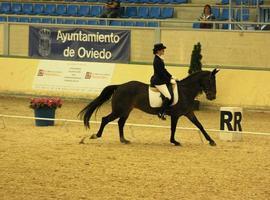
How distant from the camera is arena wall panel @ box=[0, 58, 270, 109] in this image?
902 inches

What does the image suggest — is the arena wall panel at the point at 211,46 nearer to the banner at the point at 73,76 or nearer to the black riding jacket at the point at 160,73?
the banner at the point at 73,76

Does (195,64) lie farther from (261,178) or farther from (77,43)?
(261,178)

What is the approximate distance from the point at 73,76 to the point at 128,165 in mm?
12209

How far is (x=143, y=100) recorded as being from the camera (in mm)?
16438

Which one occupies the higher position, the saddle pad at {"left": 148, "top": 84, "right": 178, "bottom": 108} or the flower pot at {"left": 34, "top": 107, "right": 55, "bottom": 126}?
the saddle pad at {"left": 148, "top": 84, "right": 178, "bottom": 108}

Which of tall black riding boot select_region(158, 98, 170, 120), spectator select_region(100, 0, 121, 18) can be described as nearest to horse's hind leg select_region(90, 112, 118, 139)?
tall black riding boot select_region(158, 98, 170, 120)

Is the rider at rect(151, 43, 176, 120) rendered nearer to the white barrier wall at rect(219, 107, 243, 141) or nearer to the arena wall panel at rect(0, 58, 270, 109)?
the white barrier wall at rect(219, 107, 243, 141)

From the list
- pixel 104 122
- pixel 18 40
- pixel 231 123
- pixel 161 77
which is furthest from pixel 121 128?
pixel 18 40

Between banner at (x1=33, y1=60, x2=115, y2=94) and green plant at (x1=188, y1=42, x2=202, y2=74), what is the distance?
9.25 ft

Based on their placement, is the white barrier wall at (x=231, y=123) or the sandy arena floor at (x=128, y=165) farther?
the white barrier wall at (x=231, y=123)

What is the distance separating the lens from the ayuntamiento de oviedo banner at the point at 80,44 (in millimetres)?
25562

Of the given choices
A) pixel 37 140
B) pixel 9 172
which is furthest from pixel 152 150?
pixel 9 172

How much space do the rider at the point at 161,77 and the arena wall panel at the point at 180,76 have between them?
7.08m

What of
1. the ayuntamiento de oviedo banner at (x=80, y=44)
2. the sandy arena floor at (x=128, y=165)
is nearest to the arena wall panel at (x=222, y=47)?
the ayuntamiento de oviedo banner at (x=80, y=44)
